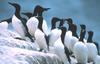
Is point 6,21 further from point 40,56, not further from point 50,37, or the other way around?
point 40,56

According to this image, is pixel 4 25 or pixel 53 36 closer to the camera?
pixel 53 36

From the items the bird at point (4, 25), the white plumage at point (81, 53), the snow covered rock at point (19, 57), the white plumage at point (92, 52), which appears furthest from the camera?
the bird at point (4, 25)

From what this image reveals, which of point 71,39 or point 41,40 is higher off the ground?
point 41,40

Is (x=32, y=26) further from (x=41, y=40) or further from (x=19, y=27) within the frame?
(x=41, y=40)

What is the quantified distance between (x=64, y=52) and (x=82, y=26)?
15.5 feet


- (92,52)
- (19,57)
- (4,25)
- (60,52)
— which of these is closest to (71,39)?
(92,52)

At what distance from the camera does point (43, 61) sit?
14578 mm

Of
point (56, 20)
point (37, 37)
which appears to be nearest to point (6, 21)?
point (56, 20)

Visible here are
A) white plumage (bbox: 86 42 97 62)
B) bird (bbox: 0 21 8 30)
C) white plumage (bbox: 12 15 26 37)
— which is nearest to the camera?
white plumage (bbox: 12 15 26 37)

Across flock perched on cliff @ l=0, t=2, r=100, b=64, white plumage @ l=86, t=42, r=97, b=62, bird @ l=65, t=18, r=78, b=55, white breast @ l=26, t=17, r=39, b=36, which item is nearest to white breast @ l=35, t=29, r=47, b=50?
flock perched on cliff @ l=0, t=2, r=100, b=64

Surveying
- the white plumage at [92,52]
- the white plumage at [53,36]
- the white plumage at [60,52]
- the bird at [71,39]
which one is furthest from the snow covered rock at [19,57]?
the white plumage at [92,52]

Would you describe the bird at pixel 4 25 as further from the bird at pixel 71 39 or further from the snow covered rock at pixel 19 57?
the snow covered rock at pixel 19 57

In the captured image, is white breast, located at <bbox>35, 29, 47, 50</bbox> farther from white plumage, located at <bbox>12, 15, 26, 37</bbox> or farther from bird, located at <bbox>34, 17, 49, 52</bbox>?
white plumage, located at <bbox>12, 15, 26, 37</bbox>

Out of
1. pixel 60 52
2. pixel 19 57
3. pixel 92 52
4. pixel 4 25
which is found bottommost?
Result: pixel 92 52
